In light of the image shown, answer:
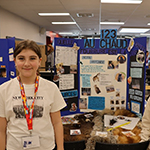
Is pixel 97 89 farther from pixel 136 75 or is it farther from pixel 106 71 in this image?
pixel 136 75

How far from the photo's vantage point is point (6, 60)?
2.67 metres

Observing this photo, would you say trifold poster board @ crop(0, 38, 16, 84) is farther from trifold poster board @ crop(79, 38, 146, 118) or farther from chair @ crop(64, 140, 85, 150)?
chair @ crop(64, 140, 85, 150)

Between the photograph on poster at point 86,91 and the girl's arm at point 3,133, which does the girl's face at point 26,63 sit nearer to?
the girl's arm at point 3,133

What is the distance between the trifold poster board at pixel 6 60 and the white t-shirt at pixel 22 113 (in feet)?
4.91

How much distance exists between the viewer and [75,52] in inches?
87.4

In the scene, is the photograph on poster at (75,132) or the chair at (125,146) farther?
the photograph on poster at (75,132)

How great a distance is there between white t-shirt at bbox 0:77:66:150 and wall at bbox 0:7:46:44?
494 cm

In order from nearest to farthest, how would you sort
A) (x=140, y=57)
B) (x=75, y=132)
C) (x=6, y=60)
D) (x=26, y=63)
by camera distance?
1. (x=26, y=63)
2. (x=75, y=132)
3. (x=140, y=57)
4. (x=6, y=60)

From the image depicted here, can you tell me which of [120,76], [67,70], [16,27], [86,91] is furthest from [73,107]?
[16,27]

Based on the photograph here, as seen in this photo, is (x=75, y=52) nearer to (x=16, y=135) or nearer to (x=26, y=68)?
(x=26, y=68)

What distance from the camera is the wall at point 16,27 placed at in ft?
18.2

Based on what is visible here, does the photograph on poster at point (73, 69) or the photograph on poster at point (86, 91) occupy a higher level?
the photograph on poster at point (73, 69)

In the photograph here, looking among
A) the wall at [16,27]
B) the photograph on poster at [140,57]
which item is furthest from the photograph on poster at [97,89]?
the wall at [16,27]

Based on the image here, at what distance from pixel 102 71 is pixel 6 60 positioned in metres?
1.53
